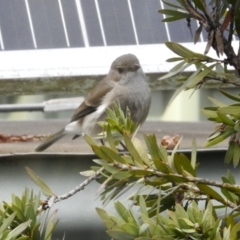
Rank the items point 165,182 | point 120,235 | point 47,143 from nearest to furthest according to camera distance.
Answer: point 120,235
point 165,182
point 47,143

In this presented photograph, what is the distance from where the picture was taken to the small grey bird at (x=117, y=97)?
352 cm

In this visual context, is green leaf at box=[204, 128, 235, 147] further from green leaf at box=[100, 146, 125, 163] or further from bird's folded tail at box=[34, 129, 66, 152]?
bird's folded tail at box=[34, 129, 66, 152]

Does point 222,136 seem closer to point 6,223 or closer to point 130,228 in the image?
point 130,228

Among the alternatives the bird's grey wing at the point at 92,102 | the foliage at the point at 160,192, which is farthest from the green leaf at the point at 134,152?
the bird's grey wing at the point at 92,102

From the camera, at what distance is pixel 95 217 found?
1587mm

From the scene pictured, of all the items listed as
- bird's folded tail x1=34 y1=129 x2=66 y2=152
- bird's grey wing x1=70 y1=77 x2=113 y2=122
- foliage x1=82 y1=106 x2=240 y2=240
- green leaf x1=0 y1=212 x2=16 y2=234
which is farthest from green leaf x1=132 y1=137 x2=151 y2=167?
bird's grey wing x1=70 y1=77 x2=113 y2=122

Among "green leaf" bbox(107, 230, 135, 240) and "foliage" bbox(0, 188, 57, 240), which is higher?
"foliage" bbox(0, 188, 57, 240)

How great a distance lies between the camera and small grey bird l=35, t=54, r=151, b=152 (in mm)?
3524

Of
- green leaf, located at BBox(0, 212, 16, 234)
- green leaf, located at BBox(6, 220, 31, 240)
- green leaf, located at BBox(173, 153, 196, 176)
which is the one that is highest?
green leaf, located at BBox(173, 153, 196, 176)

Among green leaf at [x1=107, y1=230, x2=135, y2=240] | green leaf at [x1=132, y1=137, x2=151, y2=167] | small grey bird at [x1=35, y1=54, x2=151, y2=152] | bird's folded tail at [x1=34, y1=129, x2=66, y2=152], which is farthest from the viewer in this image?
small grey bird at [x1=35, y1=54, x2=151, y2=152]

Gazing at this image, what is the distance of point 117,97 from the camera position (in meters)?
3.74

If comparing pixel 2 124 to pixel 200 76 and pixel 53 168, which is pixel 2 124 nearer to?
pixel 53 168

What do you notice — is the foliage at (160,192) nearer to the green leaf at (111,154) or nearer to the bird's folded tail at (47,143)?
the green leaf at (111,154)

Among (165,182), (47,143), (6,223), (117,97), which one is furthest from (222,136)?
(117,97)
